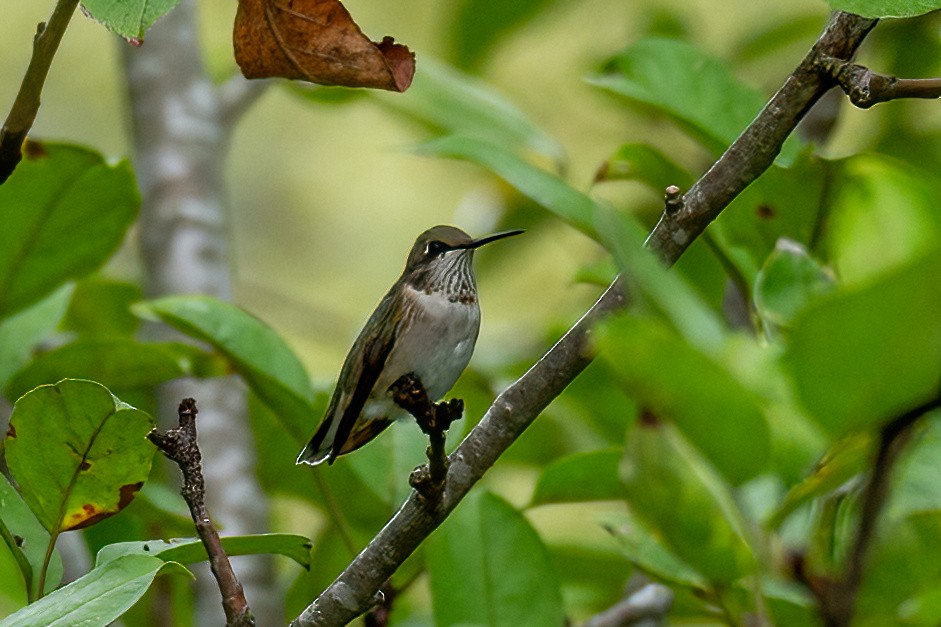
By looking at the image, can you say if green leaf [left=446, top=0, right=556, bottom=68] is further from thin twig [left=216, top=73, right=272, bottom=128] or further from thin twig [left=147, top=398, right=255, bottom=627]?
thin twig [left=147, top=398, right=255, bottom=627]

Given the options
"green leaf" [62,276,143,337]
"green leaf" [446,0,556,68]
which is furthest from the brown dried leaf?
"green leaf" [446,0,556,68]

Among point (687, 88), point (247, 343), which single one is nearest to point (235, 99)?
point (247, 343)

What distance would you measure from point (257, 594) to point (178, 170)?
1032 millimetres

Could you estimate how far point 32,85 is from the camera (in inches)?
47.0

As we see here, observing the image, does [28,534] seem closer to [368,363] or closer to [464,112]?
[368,363]

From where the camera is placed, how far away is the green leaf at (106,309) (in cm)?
265

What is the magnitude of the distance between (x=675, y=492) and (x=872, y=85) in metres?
0.47

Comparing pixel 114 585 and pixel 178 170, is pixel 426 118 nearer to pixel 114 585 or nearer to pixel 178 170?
pixel 178 170

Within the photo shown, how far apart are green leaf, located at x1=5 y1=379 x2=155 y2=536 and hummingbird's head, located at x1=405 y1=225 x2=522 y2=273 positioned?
1.18 meters

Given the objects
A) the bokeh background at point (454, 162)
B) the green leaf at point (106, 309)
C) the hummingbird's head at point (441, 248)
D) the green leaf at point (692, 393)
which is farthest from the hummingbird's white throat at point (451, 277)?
the green leaf at point (692, 393)

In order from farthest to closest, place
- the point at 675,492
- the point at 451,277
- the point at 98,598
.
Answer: the point at 451,277 → the point at 98,598 → the point at 675,492

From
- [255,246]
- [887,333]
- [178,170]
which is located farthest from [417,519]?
[255,246]

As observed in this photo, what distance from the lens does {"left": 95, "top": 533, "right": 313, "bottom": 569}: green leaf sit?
125cm

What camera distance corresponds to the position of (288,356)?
1.79m
